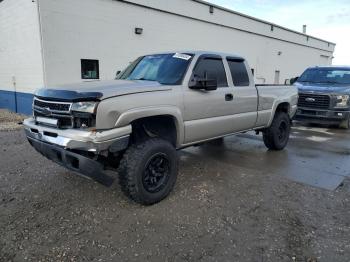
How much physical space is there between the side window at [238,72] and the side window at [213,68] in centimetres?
27

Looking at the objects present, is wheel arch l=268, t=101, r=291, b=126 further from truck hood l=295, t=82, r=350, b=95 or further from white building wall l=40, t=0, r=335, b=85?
white building wall l=40, t=0, r=335, b=85

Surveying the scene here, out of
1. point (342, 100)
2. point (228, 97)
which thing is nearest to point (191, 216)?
point (228, 97)

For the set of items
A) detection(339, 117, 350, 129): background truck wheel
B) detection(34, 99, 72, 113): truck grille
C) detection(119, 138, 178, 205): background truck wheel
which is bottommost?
detection(339, 117, 350, 129): background truck wheel

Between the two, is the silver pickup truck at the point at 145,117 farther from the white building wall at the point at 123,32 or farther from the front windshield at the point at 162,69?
the white building wall at the point at 123,32

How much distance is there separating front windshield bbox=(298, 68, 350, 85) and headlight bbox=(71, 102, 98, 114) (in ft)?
30.3

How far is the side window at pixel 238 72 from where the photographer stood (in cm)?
518

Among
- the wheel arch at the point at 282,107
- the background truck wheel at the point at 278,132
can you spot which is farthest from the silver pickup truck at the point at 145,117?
the background truck wheel at the point at 278,132

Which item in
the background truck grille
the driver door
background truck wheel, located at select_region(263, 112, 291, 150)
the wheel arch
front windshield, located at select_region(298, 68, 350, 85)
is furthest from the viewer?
front windshield, located at select_region(298, 68, 350, 85)

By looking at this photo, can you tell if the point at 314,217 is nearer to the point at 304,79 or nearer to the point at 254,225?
the point at 254,225

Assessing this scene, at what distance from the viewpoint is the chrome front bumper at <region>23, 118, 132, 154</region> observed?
314 centimetres

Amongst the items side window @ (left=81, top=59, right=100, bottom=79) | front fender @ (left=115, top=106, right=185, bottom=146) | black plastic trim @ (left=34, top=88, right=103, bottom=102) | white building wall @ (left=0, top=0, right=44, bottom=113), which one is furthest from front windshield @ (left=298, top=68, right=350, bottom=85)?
black plastic trim @ (left=34, top=88, right=103, bottom=102)

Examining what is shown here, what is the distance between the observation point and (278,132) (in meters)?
6.53

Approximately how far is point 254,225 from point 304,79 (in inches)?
342

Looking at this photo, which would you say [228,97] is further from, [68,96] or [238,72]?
[68,96]
